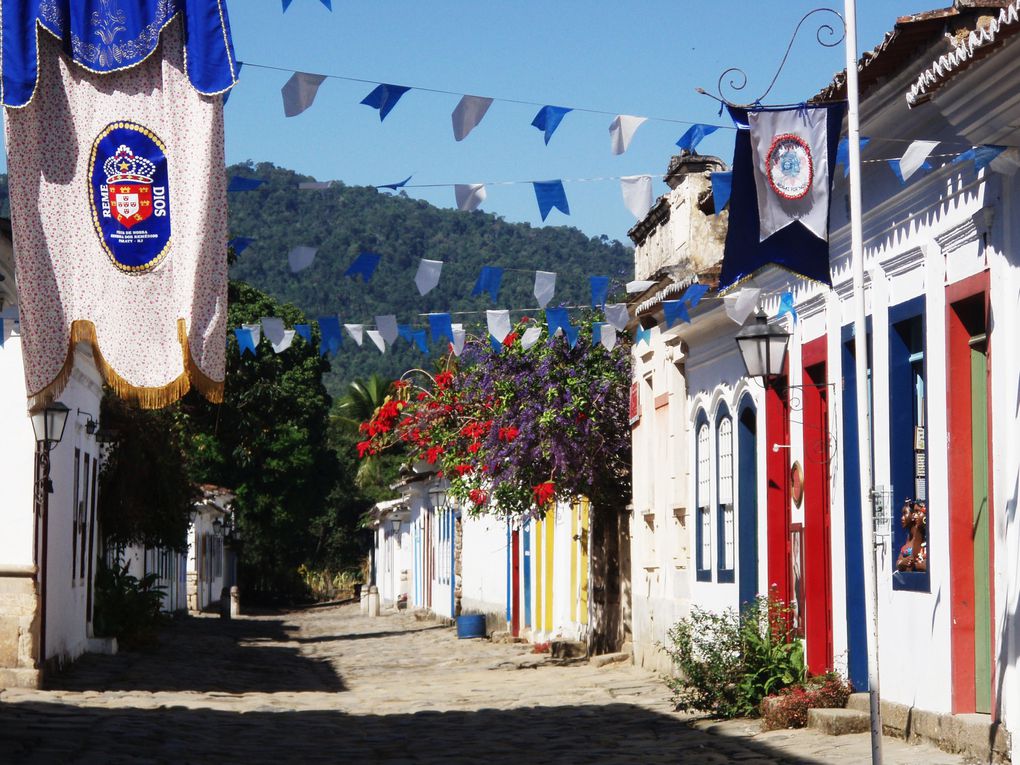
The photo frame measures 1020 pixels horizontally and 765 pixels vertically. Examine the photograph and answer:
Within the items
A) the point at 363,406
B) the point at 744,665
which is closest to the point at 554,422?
the point at 744,665

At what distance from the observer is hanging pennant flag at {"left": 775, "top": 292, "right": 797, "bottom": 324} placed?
44.9 feet

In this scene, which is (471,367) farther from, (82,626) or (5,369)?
(5,369)

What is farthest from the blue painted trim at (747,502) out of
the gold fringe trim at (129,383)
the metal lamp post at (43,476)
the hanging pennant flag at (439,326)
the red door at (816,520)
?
the gold fringe trim at (129,383)

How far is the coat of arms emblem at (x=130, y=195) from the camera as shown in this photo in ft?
32.4

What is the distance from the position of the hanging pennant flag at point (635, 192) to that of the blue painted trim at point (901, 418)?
2.75 m

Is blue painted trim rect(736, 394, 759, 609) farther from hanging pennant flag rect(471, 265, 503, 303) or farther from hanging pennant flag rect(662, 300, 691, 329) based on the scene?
hanging pennant flag rect(471, 265, 503, 303)

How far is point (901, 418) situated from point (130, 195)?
18.1 ft

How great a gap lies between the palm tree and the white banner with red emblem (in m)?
52.7

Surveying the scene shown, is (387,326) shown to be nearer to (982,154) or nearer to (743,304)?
(743,304)

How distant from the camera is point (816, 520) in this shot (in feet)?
45.7

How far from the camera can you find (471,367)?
24969 mm

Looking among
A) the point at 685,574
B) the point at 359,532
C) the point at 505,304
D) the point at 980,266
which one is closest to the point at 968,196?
the point at 980,266

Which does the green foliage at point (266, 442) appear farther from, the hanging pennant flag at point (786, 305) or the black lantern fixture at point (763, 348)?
the black lantern fixture at point (763, 348)

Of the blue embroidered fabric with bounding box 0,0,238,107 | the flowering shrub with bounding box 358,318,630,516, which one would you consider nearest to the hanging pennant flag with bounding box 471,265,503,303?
the blue embroidered fabric with bounding box 0,0,238,107
